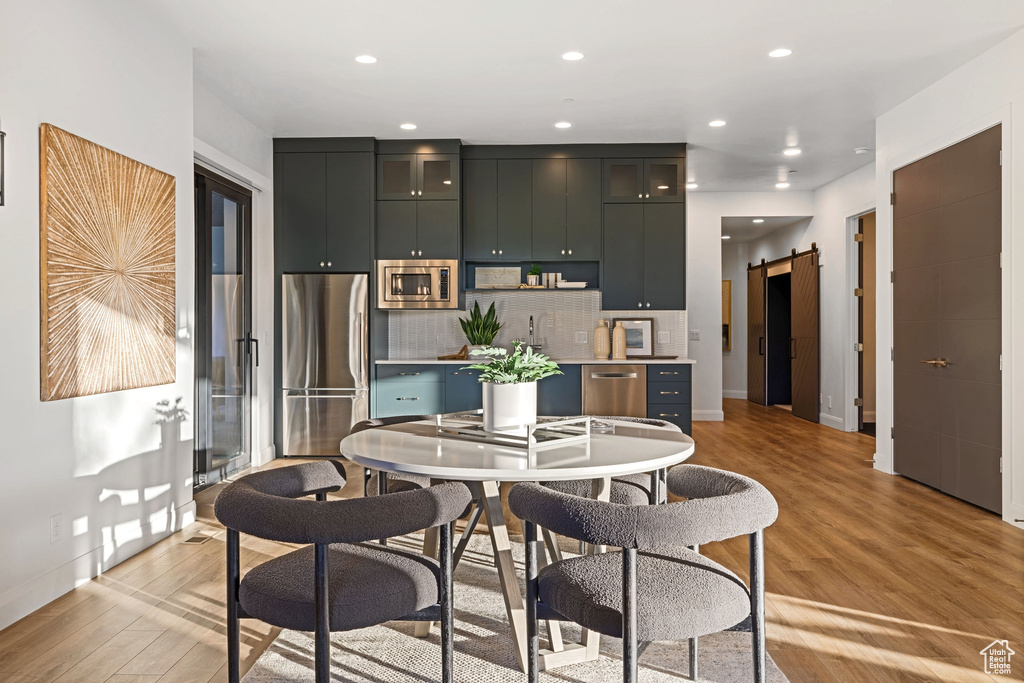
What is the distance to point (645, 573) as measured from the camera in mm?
1754

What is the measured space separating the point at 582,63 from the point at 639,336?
3.03 meters

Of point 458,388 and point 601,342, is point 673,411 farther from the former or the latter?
point 458,388

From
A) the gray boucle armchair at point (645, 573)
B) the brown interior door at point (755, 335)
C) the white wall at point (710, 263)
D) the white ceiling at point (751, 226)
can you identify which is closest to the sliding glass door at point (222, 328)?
the gray boucle armchair at point (645, 573)

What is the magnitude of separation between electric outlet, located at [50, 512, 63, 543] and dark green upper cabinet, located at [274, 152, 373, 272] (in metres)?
3.24

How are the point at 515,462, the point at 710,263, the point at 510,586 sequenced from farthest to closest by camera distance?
the point at 710,263 < the point at 510,586 < the point at 515,462

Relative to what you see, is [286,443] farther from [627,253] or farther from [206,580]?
[627,253]

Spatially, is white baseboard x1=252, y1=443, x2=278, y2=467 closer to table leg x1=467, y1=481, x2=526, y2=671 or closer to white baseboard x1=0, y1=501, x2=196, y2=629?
white baseboard x1=0, y1=501, x2=196, y2=629

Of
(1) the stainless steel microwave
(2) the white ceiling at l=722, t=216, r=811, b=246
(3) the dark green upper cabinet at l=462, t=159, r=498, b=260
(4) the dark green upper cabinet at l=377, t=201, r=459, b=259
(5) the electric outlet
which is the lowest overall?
(5) the electric outlet

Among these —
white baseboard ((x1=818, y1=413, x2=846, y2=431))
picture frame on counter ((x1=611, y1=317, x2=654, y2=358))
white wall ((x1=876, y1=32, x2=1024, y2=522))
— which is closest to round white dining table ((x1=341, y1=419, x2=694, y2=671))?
white wall ((x1=876, y1=32, x2=1024, y2=522))

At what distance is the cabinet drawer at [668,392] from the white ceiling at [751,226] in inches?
135

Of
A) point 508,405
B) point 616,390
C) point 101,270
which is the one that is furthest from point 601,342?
point 101,270

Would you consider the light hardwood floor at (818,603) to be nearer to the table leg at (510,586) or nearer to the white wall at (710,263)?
the table leg at (510,586)

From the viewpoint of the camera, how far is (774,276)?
32.1 ft

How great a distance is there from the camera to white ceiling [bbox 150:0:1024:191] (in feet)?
11.5
